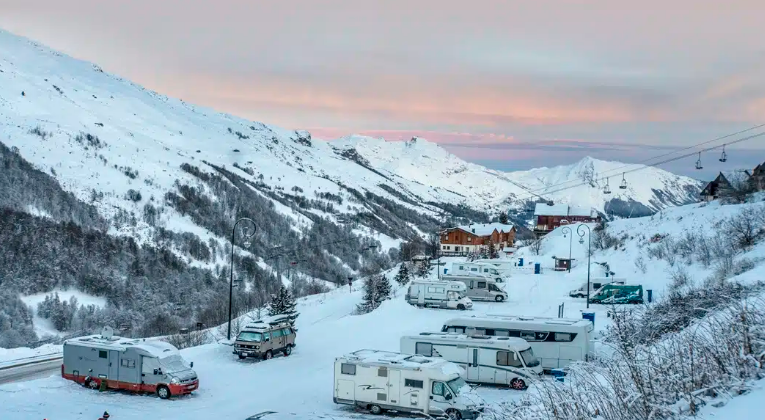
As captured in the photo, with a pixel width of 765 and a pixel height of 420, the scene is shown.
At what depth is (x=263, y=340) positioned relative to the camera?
1111 inches

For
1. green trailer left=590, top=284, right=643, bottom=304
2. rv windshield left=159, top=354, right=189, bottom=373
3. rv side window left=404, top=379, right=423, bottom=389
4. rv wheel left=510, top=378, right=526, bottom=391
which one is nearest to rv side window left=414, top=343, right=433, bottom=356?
rv wheel left=510, top=378, right=526, bottom=391

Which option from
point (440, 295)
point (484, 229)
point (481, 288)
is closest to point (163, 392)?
point (440, 295)

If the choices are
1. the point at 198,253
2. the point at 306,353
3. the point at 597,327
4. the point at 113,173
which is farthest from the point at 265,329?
the point at 113,173

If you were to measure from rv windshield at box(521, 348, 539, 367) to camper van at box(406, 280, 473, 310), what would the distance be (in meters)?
17.4

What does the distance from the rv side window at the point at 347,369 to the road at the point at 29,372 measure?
13.9m

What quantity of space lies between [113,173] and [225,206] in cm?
2468

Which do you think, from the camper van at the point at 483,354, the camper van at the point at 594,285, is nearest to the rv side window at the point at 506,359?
the camper van at the point at 483,354

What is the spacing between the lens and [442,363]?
19891mm

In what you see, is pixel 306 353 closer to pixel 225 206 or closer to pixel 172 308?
pixel 172 308

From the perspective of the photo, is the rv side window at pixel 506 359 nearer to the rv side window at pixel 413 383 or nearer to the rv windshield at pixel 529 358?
the rv windshield at pixel 529 358

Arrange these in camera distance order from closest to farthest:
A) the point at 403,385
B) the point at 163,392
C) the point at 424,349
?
the point at 403,385 → the point at 163,392 → the point at 424,349

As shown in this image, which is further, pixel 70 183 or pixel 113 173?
pixel 113 173

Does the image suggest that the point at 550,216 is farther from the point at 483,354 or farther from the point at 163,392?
the point at 163,392

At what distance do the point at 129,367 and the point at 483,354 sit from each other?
→ 41.7 ft
